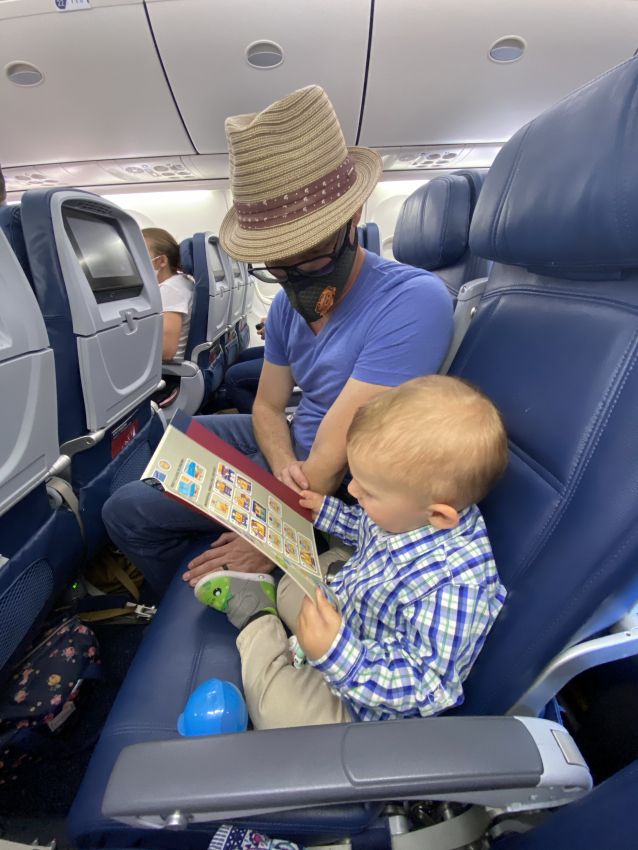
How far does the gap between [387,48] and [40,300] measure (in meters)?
3.27

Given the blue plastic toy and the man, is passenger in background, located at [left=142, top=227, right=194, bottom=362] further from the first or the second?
the blue plastic toy

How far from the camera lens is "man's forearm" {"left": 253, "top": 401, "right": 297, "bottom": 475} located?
1447 mm

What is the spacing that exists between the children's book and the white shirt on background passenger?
7.33 feet

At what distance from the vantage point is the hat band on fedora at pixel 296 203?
1.03 m

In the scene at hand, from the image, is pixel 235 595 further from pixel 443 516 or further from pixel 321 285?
pixel 321 285

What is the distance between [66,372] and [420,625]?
4.61 ft

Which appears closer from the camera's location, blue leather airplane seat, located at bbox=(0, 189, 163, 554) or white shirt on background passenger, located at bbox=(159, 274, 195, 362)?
blue leather airplane seat, located at bbox=(0, 189, 163, 554)

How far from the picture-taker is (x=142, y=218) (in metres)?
6.38

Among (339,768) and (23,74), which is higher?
(23,74)

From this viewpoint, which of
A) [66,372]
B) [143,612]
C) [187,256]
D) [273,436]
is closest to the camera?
[66,372]

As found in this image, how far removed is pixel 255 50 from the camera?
302cm

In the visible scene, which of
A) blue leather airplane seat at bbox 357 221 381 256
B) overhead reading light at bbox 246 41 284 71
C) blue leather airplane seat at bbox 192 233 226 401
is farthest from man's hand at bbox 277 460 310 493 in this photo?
blue leather airplane seat at bbox 357 221 381 256

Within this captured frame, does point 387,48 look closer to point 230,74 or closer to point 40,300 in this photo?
point 230,74

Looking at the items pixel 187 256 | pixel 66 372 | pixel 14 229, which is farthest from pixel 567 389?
pixel 187 256
